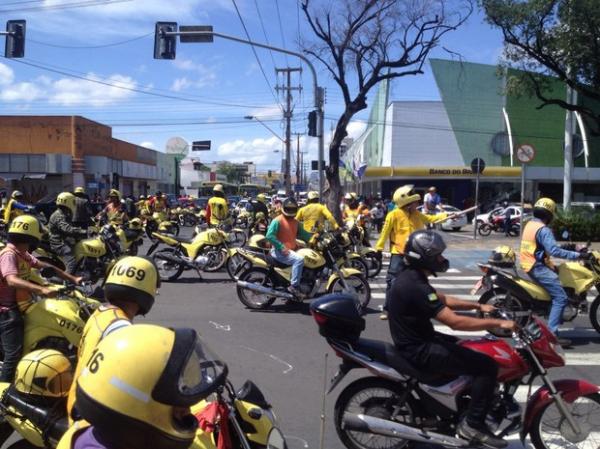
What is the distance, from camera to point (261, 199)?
2088 centimetres

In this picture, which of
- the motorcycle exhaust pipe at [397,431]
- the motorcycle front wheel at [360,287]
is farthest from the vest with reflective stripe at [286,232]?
the motorcycle exhaust pipe at [397,431]

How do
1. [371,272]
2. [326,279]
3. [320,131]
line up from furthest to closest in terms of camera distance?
[320,131], [371,272], [326,279]

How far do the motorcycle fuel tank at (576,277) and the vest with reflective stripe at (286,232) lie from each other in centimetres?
406

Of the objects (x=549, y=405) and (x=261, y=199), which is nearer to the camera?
(x=549, y=405)

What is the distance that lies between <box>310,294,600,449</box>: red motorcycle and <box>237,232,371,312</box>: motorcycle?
498 cm

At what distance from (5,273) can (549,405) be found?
4.26 m

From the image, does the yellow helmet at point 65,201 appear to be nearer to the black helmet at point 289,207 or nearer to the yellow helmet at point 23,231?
the black helmet at point 289,207

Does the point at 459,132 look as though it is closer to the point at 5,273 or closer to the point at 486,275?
the point at 486,275

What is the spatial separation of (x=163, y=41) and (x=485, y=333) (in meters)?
12.2

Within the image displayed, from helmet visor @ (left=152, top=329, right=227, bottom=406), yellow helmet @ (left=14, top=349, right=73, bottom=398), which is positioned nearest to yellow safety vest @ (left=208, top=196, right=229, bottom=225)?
yellow helmet @ (left=14, top=349, right=73, bottom=398)

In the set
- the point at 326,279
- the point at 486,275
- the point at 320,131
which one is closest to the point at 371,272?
the point at 326,279

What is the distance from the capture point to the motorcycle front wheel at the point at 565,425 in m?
4.12

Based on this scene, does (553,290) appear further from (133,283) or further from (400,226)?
(133,283)

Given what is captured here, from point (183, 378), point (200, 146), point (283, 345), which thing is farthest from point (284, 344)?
point (200, 146)
